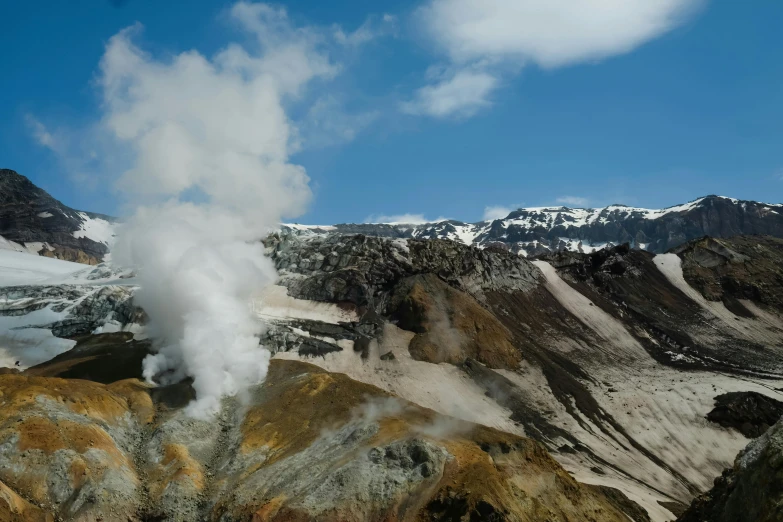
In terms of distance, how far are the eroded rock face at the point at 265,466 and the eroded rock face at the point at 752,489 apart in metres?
12.9

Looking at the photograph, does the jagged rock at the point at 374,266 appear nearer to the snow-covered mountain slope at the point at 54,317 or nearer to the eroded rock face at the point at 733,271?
the snow-covered mountain slope at the point at 54,317

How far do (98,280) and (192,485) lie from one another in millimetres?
114509

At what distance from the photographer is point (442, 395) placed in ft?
300

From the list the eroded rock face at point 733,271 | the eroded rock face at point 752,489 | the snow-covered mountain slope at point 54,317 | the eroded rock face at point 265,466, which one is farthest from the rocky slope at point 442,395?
the eroded rock face at point 752,489

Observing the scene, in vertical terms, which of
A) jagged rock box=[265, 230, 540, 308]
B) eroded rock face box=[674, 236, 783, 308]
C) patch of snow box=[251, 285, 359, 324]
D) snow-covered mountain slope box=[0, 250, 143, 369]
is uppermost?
eroded rock face box=[674, 236, 783, 308]

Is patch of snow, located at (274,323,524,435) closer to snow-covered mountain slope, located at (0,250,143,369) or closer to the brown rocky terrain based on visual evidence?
the brown rocky terrain

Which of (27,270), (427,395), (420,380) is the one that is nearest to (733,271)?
(420,380)

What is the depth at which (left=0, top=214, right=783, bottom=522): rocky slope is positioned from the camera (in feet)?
143

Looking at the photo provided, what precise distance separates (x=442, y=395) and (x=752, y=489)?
6652cm

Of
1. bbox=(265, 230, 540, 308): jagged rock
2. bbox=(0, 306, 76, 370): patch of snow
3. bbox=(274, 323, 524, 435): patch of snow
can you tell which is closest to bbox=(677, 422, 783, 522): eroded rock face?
bbox=(274, 323, 524, 435): patch of snow

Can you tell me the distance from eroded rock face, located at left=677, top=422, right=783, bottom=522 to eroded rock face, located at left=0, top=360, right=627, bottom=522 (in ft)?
42.4

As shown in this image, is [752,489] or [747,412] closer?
[752,489]

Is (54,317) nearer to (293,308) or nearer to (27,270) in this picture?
(293,308)

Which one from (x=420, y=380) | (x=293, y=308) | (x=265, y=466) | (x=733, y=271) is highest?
(x=733, y=271)
